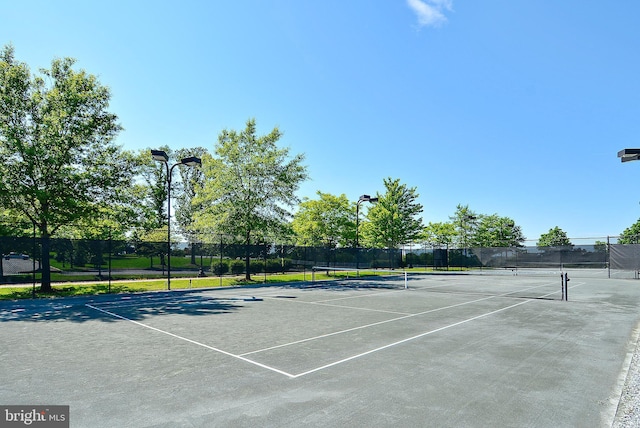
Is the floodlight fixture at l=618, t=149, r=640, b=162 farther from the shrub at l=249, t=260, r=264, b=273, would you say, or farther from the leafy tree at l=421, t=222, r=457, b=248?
the leafy tree at l=421, t=222, r=457, b=248

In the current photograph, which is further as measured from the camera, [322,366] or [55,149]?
[55,149]

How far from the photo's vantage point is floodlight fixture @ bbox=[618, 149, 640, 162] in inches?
453

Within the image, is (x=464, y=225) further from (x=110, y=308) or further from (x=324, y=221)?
(x=110, y=308)

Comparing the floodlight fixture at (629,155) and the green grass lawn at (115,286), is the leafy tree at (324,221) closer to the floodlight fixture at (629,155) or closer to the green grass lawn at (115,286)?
the green grass lawn at (115,286)

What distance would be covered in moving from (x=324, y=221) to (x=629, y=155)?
28668 mm

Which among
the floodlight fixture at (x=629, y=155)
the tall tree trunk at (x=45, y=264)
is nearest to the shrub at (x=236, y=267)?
the tall tree trunk at (x=45, y=264)

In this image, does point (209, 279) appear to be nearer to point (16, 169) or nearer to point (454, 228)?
point (16, 169)

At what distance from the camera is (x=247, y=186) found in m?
29.8

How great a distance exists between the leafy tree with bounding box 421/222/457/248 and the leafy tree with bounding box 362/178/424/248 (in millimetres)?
3241

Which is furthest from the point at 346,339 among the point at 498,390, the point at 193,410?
the point at 193,410

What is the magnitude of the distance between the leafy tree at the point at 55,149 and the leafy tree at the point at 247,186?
6879 millimetres

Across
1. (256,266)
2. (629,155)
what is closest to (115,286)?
(256,266)

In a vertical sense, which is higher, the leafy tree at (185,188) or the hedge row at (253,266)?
the leafy tree at (185,188)

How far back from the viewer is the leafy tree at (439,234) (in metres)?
53.6
